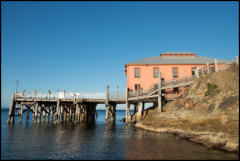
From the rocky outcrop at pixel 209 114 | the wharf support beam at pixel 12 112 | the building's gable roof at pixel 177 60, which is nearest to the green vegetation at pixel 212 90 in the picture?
the rocky outcrop at pixel 209 114

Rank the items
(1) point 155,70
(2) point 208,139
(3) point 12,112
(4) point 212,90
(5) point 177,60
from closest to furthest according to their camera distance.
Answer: (2) point 208,139, (4) point 212,90, (3) point 12,112, (1) point 155,70, (5) point 177,60

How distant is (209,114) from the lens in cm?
1694

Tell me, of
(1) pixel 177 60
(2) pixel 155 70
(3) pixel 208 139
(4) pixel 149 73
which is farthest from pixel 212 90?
(1) pixel 177 60

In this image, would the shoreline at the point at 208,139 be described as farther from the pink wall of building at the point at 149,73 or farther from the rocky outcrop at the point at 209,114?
the pink wall of building at the point at 149,73

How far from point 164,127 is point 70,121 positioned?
71.9ft

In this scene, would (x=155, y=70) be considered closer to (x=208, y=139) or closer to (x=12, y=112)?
(x=208, y=139)

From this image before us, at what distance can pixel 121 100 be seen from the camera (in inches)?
1309

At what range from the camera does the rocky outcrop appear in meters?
13.9

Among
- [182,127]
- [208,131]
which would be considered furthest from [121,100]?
[208,131]

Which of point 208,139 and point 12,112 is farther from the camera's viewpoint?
point 12,112

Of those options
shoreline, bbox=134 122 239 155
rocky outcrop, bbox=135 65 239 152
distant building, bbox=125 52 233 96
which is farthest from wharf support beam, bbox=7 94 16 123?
shoreline, bbox=134 122 239 155

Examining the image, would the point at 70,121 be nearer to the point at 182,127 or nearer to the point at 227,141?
the point at 182,127

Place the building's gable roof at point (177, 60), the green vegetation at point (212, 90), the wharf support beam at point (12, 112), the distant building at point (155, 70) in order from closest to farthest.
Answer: the green vegetation at point (212, 90) < the wharf support beam at point (12, 112) < the distant building at point (155, 70) < the building's gable roof at point (177, 60)

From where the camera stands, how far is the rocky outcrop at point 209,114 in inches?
547
